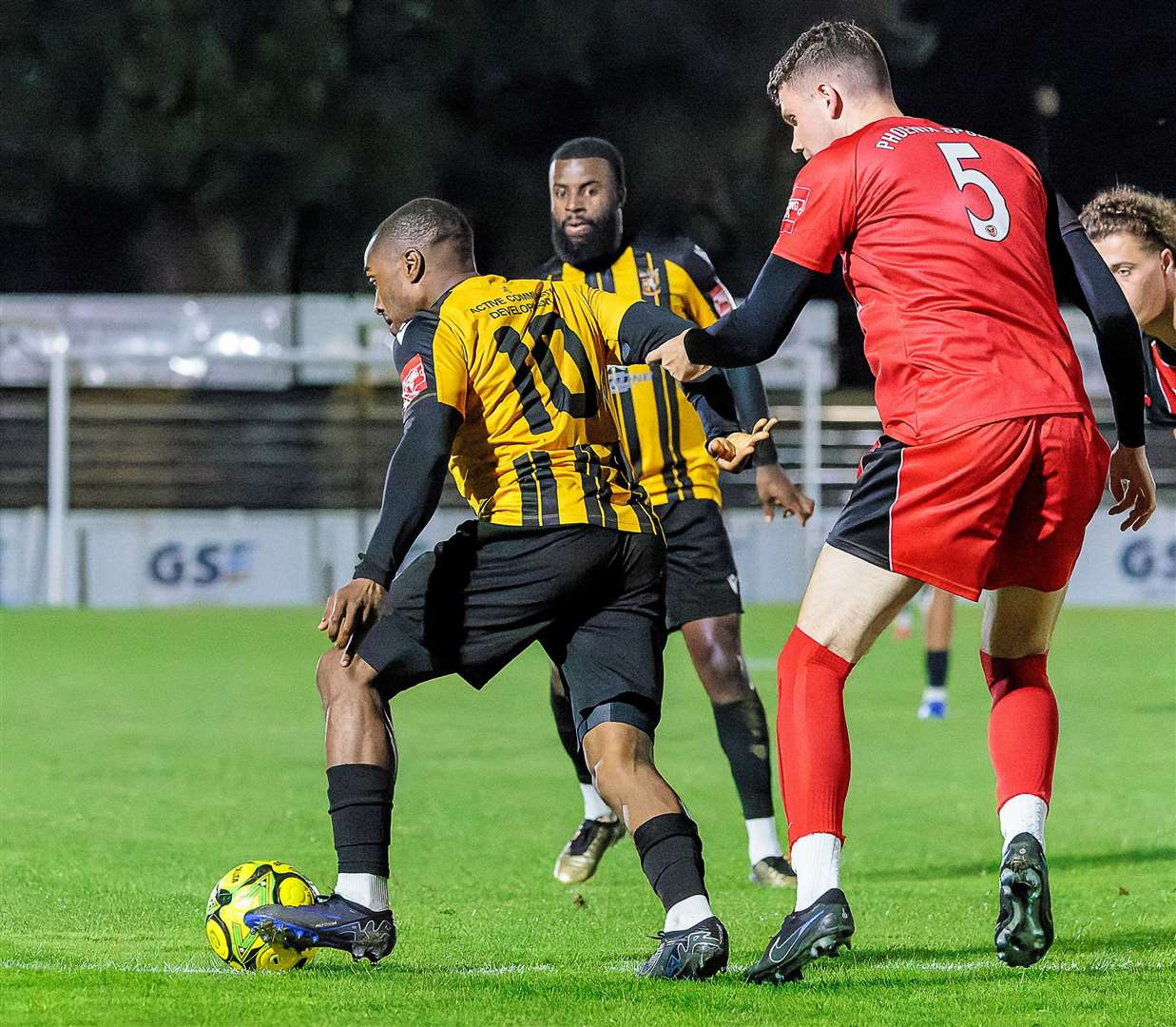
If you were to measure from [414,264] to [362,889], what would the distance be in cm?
154

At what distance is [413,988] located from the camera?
4.37m

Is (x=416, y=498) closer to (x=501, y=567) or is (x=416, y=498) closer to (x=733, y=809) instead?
(x=501, y=567)

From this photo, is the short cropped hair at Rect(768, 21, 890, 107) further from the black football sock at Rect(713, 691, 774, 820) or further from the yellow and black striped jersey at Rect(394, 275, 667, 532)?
the black football sock at Rect(713, 691, 774, 820)

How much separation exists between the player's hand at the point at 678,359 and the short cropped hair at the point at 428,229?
591 mm

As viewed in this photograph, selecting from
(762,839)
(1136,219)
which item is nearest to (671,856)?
(762,839)

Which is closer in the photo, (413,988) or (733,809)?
(413,988)

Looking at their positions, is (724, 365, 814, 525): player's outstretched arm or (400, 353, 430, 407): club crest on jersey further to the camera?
(724, 365, 814, 525): player's outstretched arm

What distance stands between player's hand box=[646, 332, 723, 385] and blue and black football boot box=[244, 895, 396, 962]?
57.3 inches

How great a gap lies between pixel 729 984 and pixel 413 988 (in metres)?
0.70

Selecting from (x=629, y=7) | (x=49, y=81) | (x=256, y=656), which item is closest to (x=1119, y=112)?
(x=256, y=656)

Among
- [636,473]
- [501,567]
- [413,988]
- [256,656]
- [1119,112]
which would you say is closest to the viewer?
[413,988]

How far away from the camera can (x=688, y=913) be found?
4.44 metres

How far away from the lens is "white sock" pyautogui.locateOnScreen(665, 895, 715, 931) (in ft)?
14.5

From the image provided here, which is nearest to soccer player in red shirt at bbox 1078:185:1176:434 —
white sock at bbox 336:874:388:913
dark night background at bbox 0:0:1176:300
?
white sock at bbox 336:874:388:913
